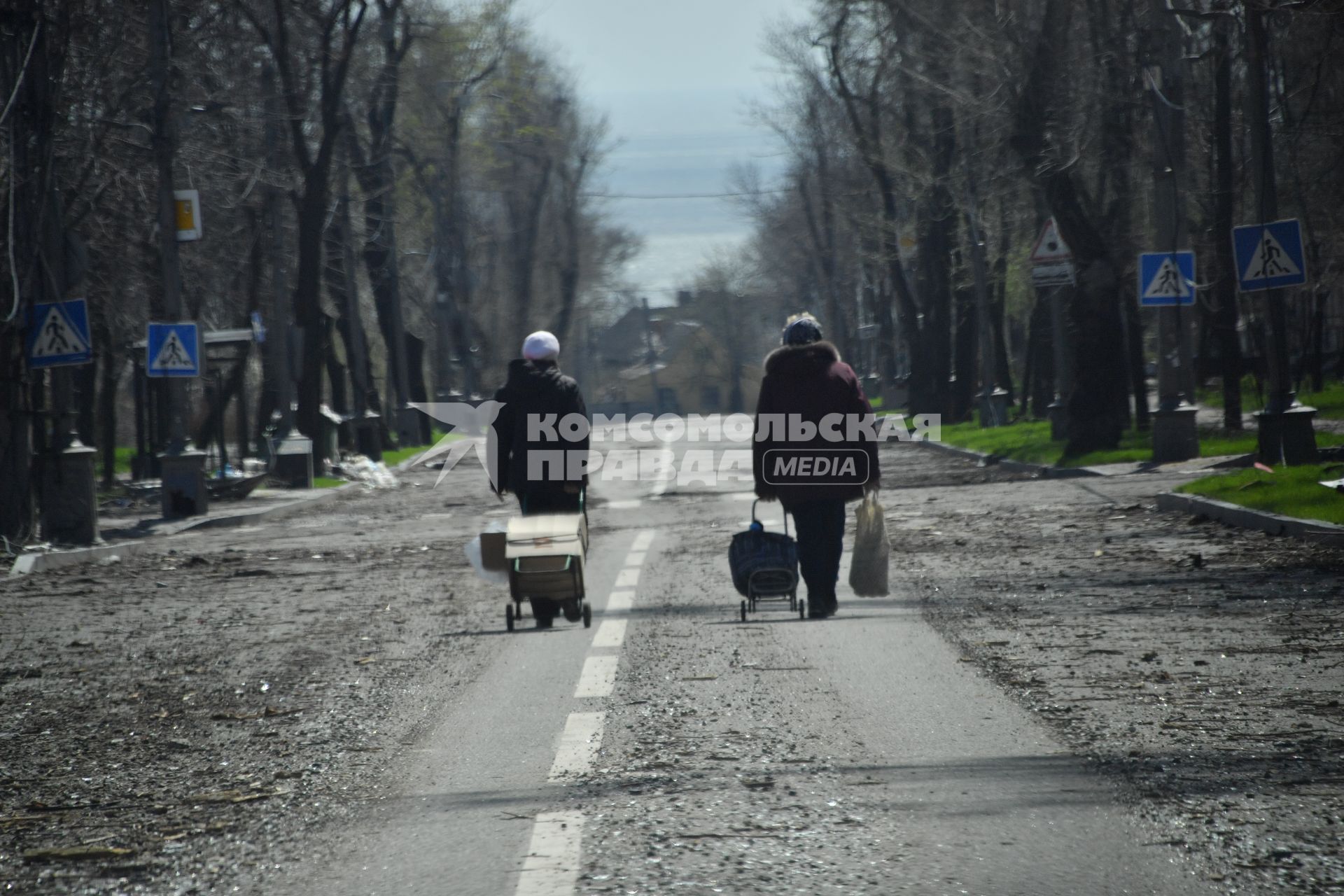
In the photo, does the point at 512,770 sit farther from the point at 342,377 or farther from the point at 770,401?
the point at 342,377

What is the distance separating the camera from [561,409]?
1002 cm

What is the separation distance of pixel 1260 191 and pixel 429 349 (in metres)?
56.4

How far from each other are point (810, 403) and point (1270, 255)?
31.2 feet

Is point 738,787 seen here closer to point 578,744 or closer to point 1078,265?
point 578,744

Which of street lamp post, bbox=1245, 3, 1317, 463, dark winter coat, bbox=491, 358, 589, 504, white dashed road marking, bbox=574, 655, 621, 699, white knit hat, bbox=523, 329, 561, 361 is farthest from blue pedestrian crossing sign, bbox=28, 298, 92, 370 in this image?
street lamp post, bbox=1245, 3, 1317, 463

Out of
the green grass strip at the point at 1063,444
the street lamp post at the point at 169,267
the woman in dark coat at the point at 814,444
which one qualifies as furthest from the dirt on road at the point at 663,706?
the green grass strip at the point at 1063,444

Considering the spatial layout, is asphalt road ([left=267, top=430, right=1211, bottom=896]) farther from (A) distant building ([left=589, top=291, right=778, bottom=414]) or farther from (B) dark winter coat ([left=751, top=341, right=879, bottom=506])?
(A) distant building ([left=589, top=291, right=778, bottom=414])

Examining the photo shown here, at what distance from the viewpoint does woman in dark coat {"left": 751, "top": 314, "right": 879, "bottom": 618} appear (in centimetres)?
974

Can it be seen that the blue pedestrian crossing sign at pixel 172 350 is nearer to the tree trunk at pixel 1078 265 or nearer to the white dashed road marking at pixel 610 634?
the tree trunk at pixel 1078 265

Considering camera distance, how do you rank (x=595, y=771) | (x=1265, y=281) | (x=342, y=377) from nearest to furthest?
(x=595, y=771) → (x=1265, y=281) → (x=342, y=377)

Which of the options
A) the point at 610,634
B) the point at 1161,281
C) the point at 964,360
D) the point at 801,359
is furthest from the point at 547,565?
the point at 964,360

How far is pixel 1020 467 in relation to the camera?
1003 inches

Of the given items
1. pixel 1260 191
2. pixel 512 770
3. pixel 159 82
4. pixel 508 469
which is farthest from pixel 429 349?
pixel 512 770

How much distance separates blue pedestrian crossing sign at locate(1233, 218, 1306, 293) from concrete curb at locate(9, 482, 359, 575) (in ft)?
42.7
